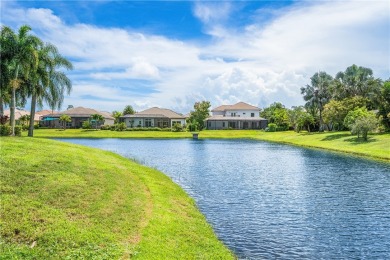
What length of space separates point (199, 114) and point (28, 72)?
94584 mm

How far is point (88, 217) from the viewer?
14.3 m

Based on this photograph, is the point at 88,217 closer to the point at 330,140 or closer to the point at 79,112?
the point at 330,140

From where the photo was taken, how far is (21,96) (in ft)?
146

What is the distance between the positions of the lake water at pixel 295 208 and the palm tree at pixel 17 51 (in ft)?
58.0

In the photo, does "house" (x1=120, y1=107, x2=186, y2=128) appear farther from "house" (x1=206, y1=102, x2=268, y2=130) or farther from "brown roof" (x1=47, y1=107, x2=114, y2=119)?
"brown roof" (x1=47, y1=107, x2=114, y2=119)

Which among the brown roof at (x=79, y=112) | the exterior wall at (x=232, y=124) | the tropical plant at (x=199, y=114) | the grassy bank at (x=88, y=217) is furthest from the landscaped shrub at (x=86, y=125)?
the grassy bank at (x=88, y=217)

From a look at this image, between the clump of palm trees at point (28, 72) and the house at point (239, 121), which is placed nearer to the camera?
the clump of palm trees at point (28, 72)

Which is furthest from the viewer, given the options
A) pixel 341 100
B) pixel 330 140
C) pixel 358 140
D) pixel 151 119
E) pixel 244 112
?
pixel 244 112

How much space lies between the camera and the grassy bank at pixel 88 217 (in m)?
11.9

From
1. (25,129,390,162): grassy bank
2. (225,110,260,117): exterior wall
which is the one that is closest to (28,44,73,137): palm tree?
(25,129,390,162): grassy bank

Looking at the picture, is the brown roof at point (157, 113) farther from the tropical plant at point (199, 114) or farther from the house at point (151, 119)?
the tropical plant at point (199, 114)

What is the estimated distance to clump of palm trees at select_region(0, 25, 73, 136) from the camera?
1455 inches

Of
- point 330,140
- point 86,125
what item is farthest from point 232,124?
point 330,140

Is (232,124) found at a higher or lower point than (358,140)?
higher
